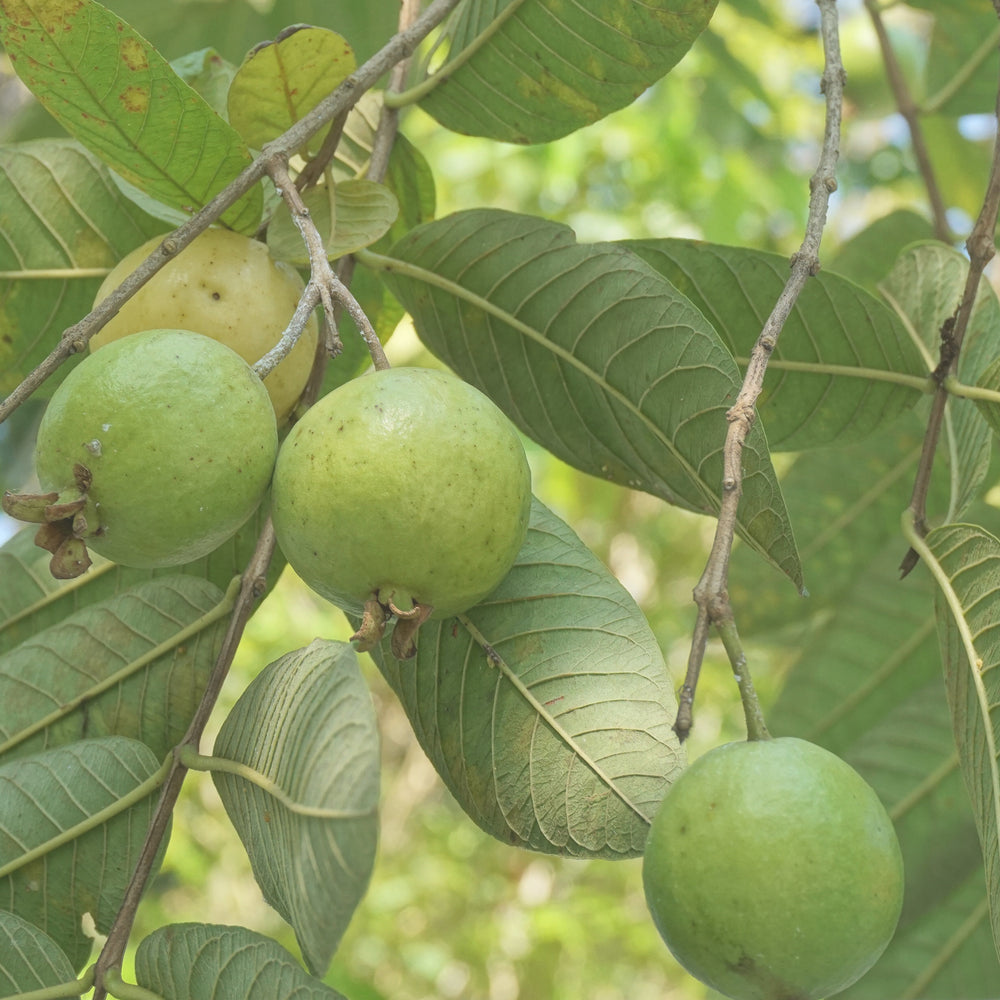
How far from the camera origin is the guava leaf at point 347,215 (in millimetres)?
1067

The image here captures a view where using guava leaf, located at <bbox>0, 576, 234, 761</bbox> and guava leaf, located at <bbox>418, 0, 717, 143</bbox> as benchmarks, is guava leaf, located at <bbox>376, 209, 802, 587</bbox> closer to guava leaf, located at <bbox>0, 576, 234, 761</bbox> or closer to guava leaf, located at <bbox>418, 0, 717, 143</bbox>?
guava leaf, located at <bbox>418, 0, 717, 143</bbox>

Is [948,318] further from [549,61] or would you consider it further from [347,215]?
[347,215]

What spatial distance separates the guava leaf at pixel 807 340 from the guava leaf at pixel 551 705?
34 centimetres

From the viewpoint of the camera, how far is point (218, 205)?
0.92 m

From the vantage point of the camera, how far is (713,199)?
393 centimetres

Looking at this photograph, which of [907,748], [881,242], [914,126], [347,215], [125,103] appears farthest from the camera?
[914,126]

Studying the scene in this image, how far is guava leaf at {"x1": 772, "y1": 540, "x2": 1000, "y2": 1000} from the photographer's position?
156cm

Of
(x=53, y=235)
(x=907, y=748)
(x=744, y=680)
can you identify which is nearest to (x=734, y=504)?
(x=744, y=680)

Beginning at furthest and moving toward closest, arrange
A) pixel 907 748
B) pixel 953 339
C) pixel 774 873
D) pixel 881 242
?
pixel 881 242 → pixel 907 748 → pixel 953 339 → pixel 774 873

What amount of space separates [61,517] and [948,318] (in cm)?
95

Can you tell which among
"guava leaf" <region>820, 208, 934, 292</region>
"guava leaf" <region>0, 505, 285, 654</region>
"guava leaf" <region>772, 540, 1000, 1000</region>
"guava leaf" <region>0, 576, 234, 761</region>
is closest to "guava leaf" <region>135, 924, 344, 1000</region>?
"guava leaf" <region>0, 576, 234, 761</region>

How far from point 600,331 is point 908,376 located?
422 millimetres

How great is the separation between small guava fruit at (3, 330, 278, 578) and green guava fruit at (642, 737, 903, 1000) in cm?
38

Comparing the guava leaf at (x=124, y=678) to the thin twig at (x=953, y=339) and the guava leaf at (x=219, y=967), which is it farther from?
the thin twig at (x=953, y=339)
